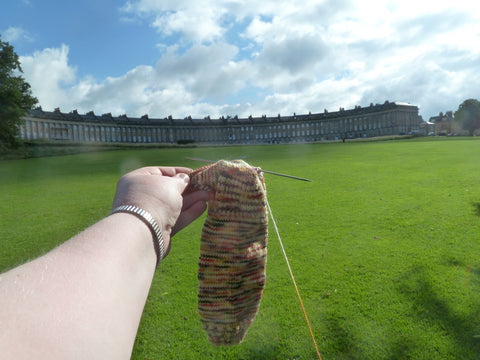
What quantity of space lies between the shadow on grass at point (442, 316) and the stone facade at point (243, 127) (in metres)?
80.2

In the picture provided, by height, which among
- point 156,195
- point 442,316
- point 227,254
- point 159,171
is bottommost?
point 442,316

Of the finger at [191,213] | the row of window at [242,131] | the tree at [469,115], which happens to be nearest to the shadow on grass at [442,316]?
the finger at [191,213]

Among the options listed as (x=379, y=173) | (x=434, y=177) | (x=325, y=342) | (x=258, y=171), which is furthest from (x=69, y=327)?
(x=379, y=173)

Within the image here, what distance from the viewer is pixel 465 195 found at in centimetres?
695

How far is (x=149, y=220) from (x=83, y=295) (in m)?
0.58

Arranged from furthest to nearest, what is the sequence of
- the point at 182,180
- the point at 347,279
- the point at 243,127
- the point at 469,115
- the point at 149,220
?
1. the point at 243,127
2. the point at 469,115
3. the point at 347,279
4. the point at 182,180
5. the point at 149,220

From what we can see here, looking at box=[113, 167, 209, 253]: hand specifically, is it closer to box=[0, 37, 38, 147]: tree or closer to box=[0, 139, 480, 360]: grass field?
box=[0, 139, 480, 360]: grass field

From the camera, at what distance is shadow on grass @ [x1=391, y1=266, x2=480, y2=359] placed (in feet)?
8.82

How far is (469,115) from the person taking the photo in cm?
6894

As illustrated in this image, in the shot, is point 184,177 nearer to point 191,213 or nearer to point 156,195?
point 191,213

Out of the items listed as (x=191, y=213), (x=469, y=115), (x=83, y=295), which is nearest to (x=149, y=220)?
(x=83, y=295)

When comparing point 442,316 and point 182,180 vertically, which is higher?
point 182,180

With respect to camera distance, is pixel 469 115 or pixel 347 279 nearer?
pixel 347 279

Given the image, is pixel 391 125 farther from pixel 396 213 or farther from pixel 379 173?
pixel 396 213
